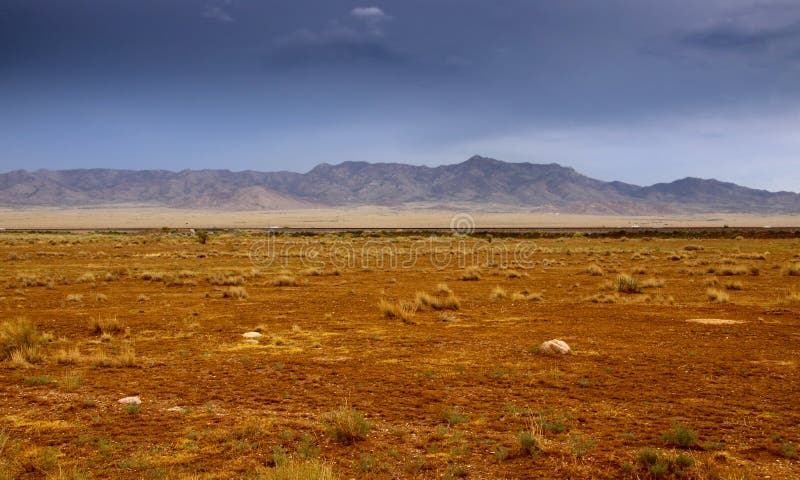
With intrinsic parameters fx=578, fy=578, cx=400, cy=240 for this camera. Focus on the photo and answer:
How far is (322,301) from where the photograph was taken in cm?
2292

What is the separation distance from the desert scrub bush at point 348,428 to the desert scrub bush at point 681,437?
408cm

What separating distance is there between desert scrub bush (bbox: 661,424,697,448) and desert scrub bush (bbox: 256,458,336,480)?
451 cm

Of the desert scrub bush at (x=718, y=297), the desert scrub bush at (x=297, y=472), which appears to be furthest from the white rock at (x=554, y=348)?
the desert scrub bush at (x=718, y=297)

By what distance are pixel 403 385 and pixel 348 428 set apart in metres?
2.98

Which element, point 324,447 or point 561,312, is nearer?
point 324,447

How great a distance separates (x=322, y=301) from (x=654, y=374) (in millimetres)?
14069

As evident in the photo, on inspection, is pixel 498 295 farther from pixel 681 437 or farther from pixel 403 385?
pixel 681 437

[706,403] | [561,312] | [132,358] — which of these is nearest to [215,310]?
[132,358]

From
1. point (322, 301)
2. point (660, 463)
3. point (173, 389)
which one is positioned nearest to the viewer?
point (660, 463)

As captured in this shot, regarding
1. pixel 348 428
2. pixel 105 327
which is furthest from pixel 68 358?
pixel 348 428

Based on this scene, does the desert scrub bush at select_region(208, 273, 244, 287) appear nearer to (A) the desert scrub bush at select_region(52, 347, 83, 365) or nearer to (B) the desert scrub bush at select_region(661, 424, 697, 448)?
(A) the desert scrub bush at select_region(52, 347, 83, 365)

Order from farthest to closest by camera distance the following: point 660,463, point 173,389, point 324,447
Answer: point 173,389 → point 324,447 → point 660,463

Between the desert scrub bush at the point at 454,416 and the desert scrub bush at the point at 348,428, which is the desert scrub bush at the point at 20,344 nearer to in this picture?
the desert scrub bush at the point at 348,428

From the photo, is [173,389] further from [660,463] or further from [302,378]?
[660,463]
